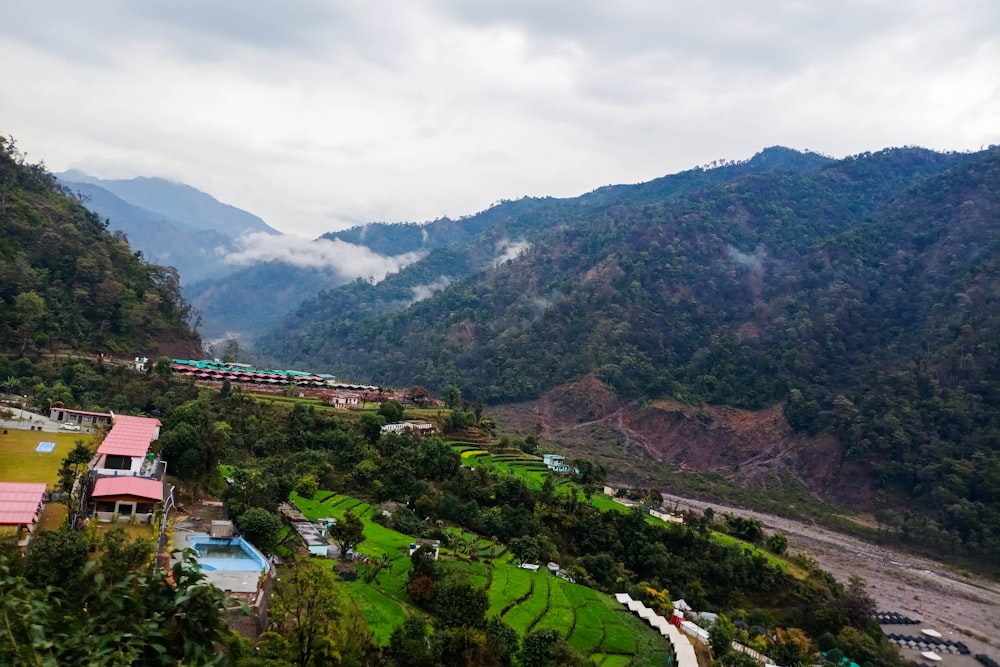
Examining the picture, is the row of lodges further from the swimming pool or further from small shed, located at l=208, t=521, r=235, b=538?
the swimming pool

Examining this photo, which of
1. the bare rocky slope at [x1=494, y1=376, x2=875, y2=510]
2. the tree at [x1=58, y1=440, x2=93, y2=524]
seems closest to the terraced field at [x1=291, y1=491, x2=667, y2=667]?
the tree at [x1=58, y1=440, x2=93, y2=524]

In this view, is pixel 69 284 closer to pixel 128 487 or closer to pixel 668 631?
pixel 128 487

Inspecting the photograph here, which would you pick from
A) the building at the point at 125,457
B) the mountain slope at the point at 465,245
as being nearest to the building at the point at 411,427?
the building at the point at 125,457

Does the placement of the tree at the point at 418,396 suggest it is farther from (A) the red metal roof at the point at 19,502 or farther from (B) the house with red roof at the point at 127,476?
(A) the red metal roof at the point at 19,502

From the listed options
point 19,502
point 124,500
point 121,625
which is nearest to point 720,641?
point 124,500

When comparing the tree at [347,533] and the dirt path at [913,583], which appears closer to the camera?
the tree at [347,533]
